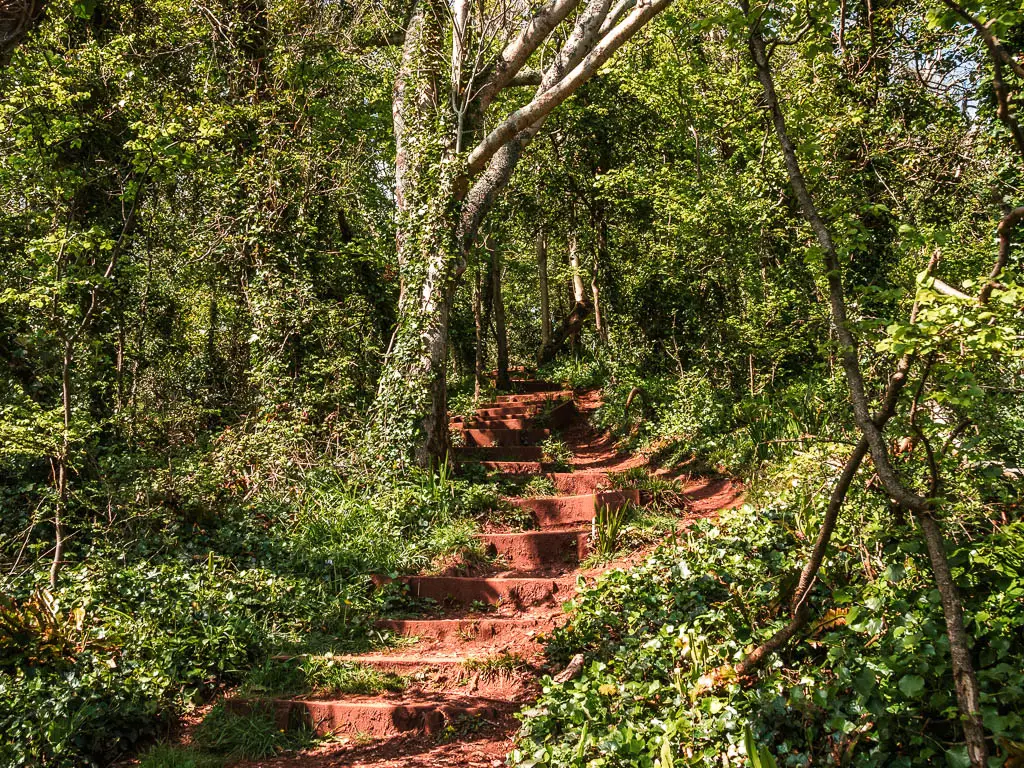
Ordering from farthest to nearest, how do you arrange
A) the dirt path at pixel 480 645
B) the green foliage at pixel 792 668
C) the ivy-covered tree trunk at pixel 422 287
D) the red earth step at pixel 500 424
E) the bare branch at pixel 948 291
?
the red earth step at pixel 500 424 → the ivy-covered tree trunk at pixel 422 287 → the dirt path at pixel 480 645 → the green foliage at pixel 792 668 → the bare branch at pixel 948 291

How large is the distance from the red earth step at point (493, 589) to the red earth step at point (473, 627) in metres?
0.31

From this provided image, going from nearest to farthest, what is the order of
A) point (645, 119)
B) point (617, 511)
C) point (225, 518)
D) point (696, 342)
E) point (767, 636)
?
point (767, 636)
point (617, 511)
point (225, 518)
point (696, 342)
point (645, 119)

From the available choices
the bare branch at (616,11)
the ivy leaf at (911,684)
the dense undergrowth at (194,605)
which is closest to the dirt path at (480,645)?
the dense undergrowth at (194,605)

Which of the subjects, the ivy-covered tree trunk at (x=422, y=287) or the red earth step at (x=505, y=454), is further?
the red earth step at (x=505, y=454)

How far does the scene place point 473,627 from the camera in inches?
226

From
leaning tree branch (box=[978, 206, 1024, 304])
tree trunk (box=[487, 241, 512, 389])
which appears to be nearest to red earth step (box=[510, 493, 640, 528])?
leaning tree branch (box=[978, 206, 1024, 304])

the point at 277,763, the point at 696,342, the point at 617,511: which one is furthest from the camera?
the point at 696,342

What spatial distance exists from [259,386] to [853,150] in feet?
25.4

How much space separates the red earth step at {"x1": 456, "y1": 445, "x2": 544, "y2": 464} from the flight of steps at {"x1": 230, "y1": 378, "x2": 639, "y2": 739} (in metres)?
0.53

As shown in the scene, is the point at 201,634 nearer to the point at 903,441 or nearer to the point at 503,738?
the point at 503,738

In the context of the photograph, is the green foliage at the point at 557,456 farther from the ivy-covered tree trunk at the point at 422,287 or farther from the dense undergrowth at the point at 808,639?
the dense undergrowth at the point at 808,639

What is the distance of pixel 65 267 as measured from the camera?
23.9 feet

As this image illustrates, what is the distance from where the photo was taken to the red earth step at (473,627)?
567 centimetres

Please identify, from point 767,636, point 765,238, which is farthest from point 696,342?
point 767,636
